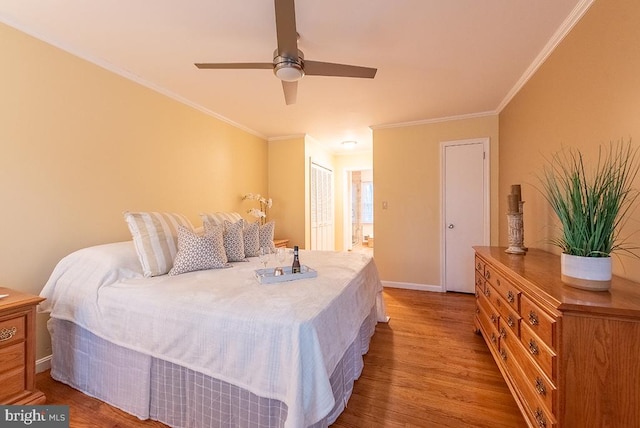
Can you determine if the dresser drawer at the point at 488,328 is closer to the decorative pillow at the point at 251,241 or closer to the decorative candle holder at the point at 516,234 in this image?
the decorative candle holder at the point at 516,234

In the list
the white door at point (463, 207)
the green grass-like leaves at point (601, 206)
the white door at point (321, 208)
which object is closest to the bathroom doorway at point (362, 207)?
the white door at point (321, 208)

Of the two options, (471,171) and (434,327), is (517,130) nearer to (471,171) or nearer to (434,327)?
(471,171)

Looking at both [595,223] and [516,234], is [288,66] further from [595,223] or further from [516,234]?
[516,234]

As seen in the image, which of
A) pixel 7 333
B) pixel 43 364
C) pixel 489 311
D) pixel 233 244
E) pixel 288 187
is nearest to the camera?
pixel 7 333

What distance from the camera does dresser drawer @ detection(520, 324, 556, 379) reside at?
1140 mm

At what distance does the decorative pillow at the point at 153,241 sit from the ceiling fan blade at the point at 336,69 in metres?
1.59

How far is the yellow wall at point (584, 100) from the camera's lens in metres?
1.37

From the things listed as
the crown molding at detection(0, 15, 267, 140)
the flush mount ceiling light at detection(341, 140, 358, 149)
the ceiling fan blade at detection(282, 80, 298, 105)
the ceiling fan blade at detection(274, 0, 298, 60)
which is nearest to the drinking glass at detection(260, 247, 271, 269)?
the ceiling fan blade at detection(282, 80, 298, 105)

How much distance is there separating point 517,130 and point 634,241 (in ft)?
6.29

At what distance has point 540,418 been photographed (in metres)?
1.23

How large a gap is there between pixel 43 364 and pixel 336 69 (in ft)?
9.65

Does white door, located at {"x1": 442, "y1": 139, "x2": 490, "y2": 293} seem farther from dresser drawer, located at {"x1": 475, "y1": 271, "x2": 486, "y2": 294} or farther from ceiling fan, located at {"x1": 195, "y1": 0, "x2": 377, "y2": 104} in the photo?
ceiling fan, located at {"x1": 195, "y1": 0, "x2": 377, "y2": 104}

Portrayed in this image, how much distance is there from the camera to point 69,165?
211 centimetres

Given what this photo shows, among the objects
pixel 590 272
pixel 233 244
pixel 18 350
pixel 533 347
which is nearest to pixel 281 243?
pixel 233 244
